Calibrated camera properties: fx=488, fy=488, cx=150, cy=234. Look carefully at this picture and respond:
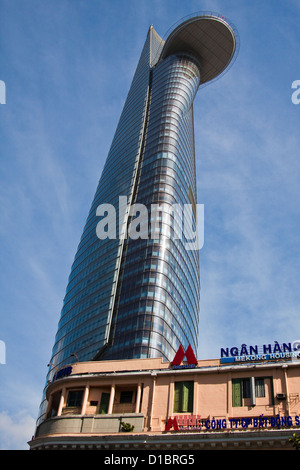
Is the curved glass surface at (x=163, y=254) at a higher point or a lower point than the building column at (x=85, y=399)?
higher

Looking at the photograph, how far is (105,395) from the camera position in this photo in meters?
55.7

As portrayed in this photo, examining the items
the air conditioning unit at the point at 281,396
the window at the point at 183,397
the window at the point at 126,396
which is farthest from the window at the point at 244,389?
the window at the point at 126,396

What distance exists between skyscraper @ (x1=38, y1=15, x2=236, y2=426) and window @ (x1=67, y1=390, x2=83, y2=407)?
176ft

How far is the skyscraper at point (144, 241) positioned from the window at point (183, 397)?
6126cm

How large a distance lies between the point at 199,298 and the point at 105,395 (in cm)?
11123

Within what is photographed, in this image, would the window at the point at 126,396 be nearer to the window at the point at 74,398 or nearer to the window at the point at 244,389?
the window at the point at 74,398

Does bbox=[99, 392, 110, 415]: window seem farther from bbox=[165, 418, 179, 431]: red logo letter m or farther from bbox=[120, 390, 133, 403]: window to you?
bbox=[165, 418, 179, 431]: red logo letter m

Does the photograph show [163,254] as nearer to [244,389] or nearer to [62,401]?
[62,401]

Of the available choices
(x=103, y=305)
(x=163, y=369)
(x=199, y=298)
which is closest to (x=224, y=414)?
(x=163, y=369)

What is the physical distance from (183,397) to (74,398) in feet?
44.2

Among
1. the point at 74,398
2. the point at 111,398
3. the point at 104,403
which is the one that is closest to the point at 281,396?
the point at 111,398

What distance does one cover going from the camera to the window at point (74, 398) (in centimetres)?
5606

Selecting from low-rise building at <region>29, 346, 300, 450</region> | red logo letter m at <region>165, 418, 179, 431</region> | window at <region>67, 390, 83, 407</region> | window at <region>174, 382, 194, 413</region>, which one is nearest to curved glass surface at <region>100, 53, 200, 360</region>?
window at <region>67, 390, 83, 407</region>
